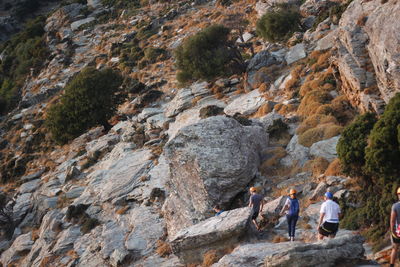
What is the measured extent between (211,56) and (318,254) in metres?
25.6

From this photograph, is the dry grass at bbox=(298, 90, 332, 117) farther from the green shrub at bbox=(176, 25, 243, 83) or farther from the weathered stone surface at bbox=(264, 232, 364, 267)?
the weathered stone surface at bbox=(264, 232, 364, 267)

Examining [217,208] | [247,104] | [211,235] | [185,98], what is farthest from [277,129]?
[185,98]

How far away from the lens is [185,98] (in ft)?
110

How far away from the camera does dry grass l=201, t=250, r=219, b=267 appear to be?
13328 millimetres

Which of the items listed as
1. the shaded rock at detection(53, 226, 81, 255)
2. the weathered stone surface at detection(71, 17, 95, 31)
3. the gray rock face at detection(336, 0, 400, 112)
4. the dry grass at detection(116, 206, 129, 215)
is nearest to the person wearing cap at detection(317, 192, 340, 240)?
the gray rock face at detection(336, 0, 400, 112)

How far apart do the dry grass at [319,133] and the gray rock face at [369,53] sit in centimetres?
151

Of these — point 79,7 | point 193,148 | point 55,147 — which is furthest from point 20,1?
point 193,148

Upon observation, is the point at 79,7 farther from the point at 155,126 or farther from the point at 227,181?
the point at 227,181

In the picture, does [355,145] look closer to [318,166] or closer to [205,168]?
[318,166]

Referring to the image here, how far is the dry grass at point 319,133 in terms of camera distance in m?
19.2

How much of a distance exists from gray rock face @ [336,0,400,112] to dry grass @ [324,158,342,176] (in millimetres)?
3086

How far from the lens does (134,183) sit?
80.3ft

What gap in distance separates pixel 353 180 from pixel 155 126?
19227mm

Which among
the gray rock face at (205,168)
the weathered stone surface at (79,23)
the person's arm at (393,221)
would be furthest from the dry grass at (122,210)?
the weathered stone surface at (79,23)
